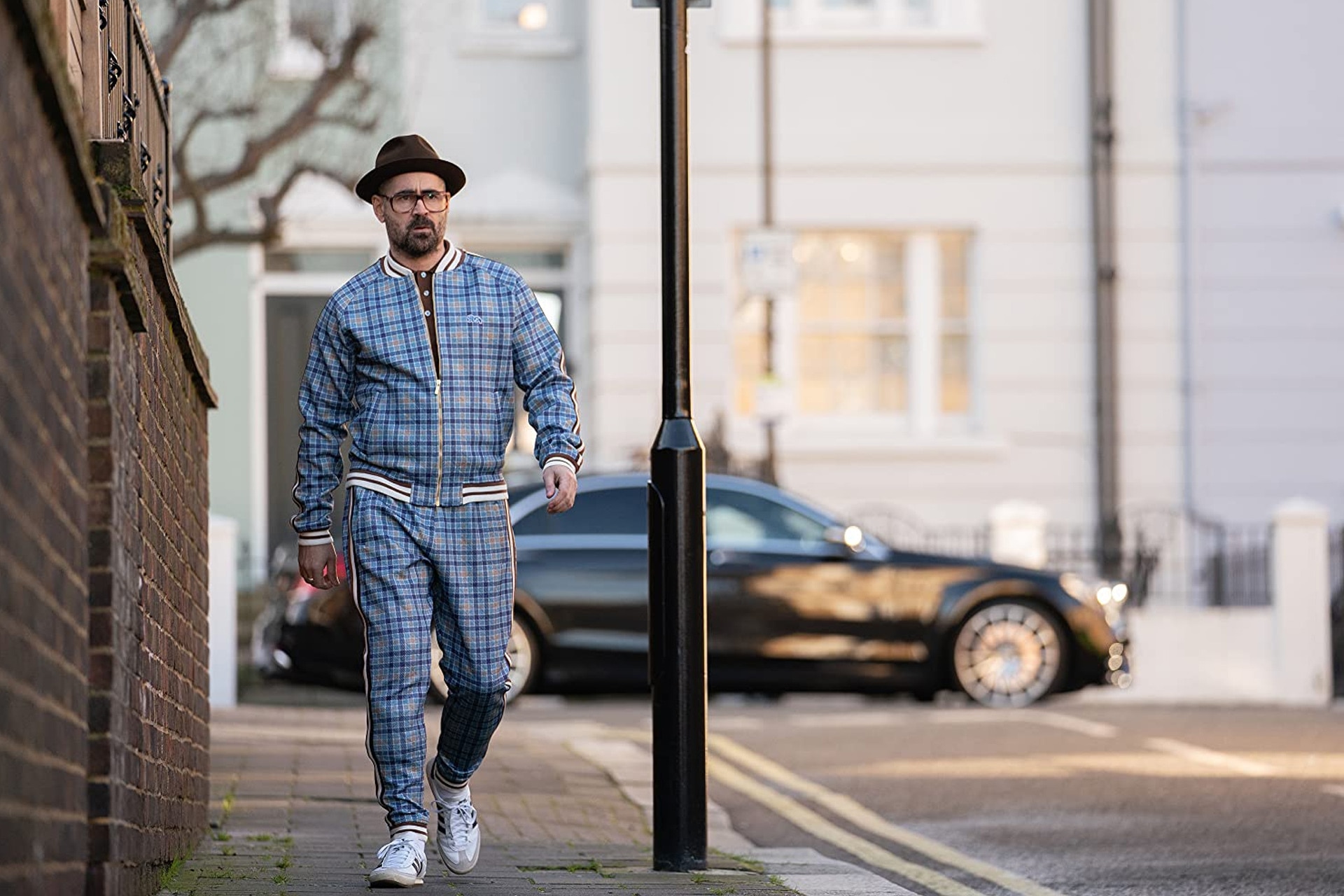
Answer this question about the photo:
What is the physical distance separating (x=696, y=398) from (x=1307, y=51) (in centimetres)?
615

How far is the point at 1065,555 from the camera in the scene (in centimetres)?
2012

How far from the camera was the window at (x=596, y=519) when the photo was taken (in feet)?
50.9

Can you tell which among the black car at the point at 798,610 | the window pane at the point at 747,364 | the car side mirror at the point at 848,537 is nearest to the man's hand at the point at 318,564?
the black car at the point at 798,610

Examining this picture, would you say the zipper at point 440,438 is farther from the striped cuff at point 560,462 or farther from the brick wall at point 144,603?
the brick wall at point 144,603

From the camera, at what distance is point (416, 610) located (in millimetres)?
6316

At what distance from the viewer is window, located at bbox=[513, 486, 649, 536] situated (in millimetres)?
15516

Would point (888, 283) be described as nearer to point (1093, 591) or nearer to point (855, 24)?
point (855, 24)

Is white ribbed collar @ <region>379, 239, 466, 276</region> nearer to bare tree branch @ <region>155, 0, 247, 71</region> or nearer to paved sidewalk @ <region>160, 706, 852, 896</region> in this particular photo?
paved sidewalk @ <region>160, 706, 852, 896</region>

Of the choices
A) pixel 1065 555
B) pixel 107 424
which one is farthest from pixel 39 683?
pixel 1065 555

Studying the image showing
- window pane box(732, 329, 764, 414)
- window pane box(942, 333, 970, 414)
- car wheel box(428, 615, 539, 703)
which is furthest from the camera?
window pane box(942, 333, 970, 414)

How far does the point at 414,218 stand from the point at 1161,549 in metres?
15.0

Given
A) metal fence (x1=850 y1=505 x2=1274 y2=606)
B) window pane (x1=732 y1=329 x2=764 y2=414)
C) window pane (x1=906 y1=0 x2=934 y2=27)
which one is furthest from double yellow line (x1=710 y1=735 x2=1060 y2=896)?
window pane (x1=906 y1=0 x2=934 y2=27)

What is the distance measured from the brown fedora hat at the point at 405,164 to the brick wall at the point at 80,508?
1.92 ft

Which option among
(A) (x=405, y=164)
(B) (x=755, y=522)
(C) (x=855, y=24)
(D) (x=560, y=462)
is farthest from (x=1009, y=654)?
(A) (x=405, y=164)
